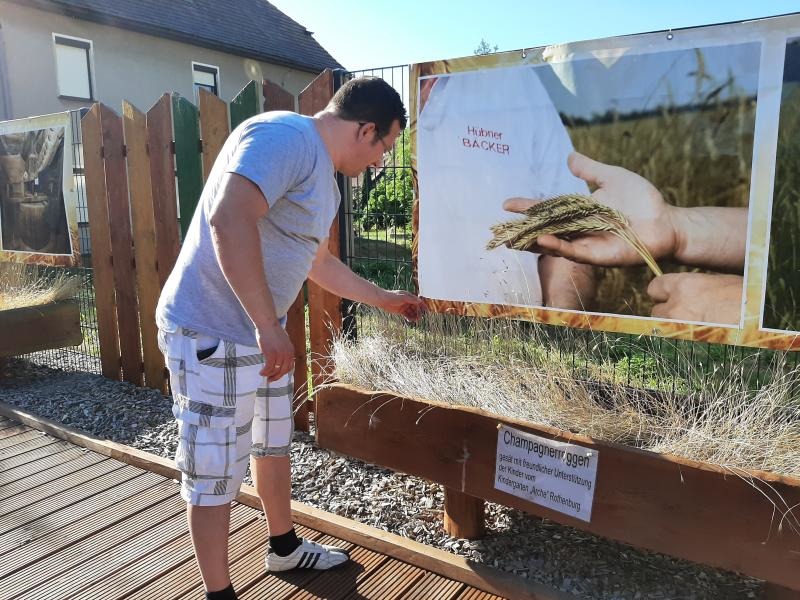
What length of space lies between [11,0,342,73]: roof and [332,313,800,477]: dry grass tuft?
40.7 ft

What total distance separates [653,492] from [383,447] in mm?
1135

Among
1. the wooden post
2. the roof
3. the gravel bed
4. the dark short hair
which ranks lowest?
the gravel bed

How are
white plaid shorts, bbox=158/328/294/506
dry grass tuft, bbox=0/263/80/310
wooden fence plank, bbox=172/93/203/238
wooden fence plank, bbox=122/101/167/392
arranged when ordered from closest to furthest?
white plaid shorts, bbox=158/328/294/506 → wooden fence plank, bbox=172/93/203/238 → wooden fence plank, bbox=122/101/167/392 → dry grass tuft, bbox=0/263/80/310

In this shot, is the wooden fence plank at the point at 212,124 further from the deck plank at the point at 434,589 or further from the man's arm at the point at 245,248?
the deck plank at the point at 434,589

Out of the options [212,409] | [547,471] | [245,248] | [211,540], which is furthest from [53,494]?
[547,471]

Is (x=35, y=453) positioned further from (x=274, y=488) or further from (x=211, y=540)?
(x=211, y=540)

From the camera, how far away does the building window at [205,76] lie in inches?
594

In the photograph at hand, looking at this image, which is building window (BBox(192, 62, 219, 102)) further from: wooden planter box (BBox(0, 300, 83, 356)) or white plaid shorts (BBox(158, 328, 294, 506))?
white plaid shorts (BBox(158, 328, 294, 506))

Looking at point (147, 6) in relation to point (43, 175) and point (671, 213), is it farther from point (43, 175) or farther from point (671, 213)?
point (671, 213)

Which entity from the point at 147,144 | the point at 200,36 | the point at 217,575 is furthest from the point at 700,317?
the point at 200,36

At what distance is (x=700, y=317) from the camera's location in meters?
2.52

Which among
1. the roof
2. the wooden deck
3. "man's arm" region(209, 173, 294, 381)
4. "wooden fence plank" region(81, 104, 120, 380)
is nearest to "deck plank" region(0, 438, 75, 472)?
the wooden deck

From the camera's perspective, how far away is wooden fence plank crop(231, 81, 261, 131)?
12.8 ft

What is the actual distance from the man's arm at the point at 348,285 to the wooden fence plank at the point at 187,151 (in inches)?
79.1
